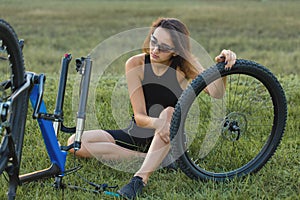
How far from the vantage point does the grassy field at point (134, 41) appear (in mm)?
3115

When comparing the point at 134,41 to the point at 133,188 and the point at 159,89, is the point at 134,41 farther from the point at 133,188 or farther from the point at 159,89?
the point at 133,188

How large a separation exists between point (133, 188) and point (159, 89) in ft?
2.48

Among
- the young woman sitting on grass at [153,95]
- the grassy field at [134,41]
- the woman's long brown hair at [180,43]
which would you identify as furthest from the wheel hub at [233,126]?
the woman's long brown hair at [180,43]

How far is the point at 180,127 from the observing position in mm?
2926

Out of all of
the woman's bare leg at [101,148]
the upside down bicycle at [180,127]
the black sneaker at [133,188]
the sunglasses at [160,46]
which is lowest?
the black sneaker at [133,188]

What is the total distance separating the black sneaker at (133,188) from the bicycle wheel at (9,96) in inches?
24.9

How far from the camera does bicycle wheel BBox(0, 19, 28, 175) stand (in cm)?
256

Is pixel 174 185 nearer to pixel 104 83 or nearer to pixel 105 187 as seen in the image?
pixel 105 187

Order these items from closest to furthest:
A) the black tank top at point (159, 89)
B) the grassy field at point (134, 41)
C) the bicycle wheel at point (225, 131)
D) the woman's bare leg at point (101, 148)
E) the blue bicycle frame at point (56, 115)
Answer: the blue bicycle frame at point (56, 115)
the bicycle wheel at point (225, 131)
the grassy field at point (134, 41)
the black tank top at point (159, 89)
the woman's bare leg at point (101, 148)

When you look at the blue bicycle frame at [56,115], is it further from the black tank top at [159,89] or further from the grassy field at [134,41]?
the black tank top at [159,89]

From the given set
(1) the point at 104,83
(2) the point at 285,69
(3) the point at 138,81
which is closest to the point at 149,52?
(3) the point at 138,81

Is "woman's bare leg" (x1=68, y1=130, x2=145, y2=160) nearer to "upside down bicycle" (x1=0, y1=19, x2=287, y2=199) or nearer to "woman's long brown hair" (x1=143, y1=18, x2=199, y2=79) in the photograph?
"upside down bicycle" (x1=0, y1=19, x2=287, y2=199)

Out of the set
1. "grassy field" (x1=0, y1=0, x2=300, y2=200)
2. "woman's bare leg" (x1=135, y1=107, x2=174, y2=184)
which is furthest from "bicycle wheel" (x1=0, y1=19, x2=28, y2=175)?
"woman's bare leg" (x1=135, y1=107, x2=174, y2=184)

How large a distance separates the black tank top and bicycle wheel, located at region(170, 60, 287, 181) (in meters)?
0.19
